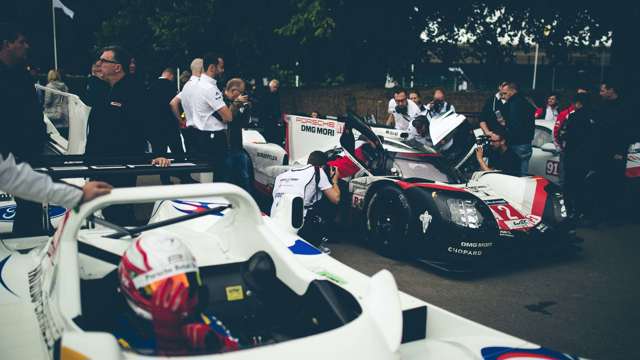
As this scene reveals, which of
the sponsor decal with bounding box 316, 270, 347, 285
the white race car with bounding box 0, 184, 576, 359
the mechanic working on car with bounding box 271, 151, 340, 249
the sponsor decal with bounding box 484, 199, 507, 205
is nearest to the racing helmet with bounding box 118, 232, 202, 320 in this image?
the white race car with bounding box 0, 184, 576, 359

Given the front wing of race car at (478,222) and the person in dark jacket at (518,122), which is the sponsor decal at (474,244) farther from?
the person in dark jacket at (518,122)

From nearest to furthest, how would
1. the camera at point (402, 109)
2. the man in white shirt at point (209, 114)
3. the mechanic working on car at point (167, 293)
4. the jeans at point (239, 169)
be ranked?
the mechanic working on car at point (167, 293) < the man in white shirt at point (209, 114) < the jeans at point (239, 169) < the camera at point (402, 109)

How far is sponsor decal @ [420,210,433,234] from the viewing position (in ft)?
18.0

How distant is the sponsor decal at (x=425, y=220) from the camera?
18.0ft

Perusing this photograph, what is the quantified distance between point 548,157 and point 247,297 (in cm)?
757

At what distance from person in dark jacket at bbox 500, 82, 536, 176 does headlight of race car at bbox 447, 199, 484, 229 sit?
10.6ft

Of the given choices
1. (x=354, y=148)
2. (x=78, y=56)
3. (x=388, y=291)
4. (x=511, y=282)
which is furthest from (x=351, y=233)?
(x=78, y=56)

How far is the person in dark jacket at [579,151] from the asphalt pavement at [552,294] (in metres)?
1.26

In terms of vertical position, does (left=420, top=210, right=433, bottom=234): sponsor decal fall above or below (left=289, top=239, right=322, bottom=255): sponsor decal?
below

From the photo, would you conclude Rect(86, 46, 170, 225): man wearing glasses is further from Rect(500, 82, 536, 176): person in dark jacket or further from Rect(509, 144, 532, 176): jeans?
Rect(509, 144, 532, 176): jeans

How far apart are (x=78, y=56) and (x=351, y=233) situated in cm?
2580

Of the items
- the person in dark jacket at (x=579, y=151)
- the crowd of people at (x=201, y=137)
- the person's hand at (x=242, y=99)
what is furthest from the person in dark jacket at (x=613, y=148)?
the person's hand at (x=242, y=99)

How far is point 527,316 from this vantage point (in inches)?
186

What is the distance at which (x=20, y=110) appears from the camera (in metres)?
4.12
